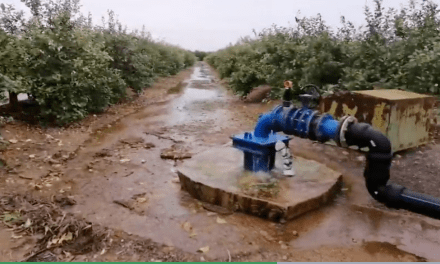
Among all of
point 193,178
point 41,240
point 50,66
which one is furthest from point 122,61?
point 41,240

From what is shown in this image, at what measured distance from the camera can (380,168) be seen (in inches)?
132

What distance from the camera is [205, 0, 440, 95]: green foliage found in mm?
7789

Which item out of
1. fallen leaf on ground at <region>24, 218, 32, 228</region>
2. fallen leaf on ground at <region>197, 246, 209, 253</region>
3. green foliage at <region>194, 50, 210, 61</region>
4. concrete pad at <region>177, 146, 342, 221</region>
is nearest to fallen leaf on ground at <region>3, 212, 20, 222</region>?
fallen leaf on ground at <region>24, 218, 32, 228</region>

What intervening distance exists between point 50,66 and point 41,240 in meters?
4.98

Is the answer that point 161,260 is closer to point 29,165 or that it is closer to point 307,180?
point 307,180

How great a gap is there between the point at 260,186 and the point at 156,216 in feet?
3.78

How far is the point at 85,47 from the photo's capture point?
7.96 meters

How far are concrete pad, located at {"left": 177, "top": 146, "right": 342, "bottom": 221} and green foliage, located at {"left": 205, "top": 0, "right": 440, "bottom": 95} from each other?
407 cm

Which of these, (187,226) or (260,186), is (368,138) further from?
(187,226)

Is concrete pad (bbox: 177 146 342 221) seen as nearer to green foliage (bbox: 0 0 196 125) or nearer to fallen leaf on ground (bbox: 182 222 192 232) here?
fallen leaf on ground (bbox: 182 222 192 232)

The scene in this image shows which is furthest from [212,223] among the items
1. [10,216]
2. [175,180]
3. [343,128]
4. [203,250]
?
[10,216]

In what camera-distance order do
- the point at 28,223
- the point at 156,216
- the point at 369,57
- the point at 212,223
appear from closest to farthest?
the point at 28,223, the point at 212,223, the point at 156,216, the point at 369,57

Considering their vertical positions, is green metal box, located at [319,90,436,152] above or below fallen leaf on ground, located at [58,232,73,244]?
above

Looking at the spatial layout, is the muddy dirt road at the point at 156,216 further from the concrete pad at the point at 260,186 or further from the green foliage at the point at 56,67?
the green foliage at the point at 56,67
